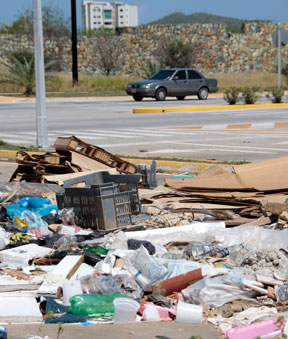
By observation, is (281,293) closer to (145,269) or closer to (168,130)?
(145,269)

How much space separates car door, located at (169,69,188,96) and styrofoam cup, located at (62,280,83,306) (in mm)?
30339

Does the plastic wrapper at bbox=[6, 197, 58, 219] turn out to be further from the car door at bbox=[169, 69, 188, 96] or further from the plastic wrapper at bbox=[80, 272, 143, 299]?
the car door at bbox=[169, 69, 188, 96]

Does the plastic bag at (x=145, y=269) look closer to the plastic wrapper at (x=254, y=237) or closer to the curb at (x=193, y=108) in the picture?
the plastic wrapper at (x=254, y=237)

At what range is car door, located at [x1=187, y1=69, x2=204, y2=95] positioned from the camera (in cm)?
3647

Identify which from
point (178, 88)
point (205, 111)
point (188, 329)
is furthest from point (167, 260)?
point (178, 88)

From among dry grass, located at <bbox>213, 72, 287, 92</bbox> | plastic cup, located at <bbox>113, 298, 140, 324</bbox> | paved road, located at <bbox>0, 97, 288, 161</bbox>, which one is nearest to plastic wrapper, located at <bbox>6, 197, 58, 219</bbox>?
plastic cup, located at <bbox>113, 298, 140, 324</bbox>

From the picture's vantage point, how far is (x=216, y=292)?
218 inches

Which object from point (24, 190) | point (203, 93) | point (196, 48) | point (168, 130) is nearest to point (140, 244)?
point (24, 190)

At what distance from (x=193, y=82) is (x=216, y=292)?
104 ft

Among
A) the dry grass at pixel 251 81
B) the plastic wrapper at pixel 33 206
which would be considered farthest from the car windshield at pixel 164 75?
the plastic wrapper at pixel 33 206

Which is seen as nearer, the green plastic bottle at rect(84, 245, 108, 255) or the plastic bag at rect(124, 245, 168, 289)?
the plastic bag at rect(124, 245, 168, 289)

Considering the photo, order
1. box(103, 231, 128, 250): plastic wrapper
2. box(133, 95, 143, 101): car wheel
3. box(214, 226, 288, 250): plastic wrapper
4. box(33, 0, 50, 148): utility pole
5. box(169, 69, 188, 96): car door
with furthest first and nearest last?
box(169, 69, 188, 96): car door → box(133, 95, 143, 101): car wheel → box(33, 0, 50, 148): utility pole → box(214, 226, 288, 250): plastic wrapper → box(103, 231, 128, 250): plastic wrapper

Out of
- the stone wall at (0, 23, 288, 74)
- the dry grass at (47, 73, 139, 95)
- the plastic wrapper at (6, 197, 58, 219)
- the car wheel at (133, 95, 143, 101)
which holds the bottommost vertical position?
the plastic wrapper at (6, 197, 58, 219)

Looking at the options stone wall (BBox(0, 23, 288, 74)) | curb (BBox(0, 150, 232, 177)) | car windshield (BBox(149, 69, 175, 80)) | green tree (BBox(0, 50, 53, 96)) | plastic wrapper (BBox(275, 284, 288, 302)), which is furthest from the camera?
stone wall (BBox(0, 23, 288, 74))
